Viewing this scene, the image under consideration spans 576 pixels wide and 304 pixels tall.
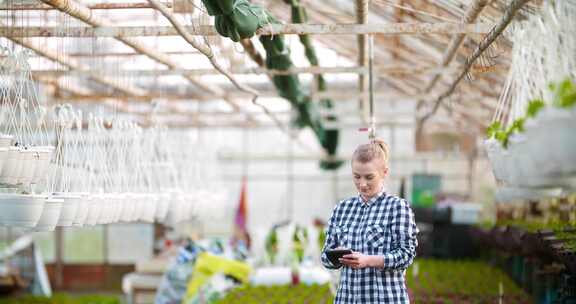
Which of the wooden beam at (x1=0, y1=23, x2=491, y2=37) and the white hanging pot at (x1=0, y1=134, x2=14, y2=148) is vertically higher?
the wooden beam at (x1=0, y1=23, x2=491, y2=37)

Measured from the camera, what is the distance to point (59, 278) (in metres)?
14.4

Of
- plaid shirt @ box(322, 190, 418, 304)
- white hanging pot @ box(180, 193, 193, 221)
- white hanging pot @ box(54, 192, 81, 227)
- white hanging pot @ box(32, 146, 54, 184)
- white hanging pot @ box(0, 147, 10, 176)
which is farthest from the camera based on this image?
white hanging pot @ box(180, 193, 193, 221)

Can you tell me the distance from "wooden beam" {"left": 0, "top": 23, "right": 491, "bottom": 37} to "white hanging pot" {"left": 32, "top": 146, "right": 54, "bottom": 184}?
120 centimetres

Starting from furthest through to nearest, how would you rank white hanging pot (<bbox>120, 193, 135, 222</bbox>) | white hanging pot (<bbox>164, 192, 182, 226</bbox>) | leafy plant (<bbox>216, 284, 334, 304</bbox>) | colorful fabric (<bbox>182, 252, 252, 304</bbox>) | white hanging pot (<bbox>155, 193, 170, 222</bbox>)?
1. colorful fabric (<bbox>182, 252, 252, 304</bbox>)
2. white hanging pot (<bbox>164, 192, 182, 226</bbox>)
3. leafy plant (<bbox>216, 284, 334, 304</bbox>)
4. white hanging pot (<bbox>155, 193, 170, 222</bbox>)
5. white hanging pot (<bbox>120, 193, 135, 222</bbox>)

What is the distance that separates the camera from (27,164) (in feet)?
12.0

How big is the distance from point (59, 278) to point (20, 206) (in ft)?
36.9

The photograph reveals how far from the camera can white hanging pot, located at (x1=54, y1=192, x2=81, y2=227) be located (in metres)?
4.01

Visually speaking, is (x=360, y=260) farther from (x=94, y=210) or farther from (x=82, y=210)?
(x=94, y=210)

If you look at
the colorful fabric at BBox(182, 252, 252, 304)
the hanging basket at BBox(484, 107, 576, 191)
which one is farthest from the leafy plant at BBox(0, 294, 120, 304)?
the hanging basket at BBox(484, 107, 576, 191)

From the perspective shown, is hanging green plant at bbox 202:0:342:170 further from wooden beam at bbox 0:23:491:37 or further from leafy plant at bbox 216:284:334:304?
leafy plant at bbox 216:284:334:304

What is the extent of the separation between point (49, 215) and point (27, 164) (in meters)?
0.26

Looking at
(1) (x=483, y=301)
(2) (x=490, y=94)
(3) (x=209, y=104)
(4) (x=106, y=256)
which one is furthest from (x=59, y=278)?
(1) (x=483, y=301)

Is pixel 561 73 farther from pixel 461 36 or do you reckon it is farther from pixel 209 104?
pixel 209 104

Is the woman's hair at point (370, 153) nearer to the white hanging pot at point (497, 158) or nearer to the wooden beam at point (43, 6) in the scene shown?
the white hanging pot at point (497, 158)
